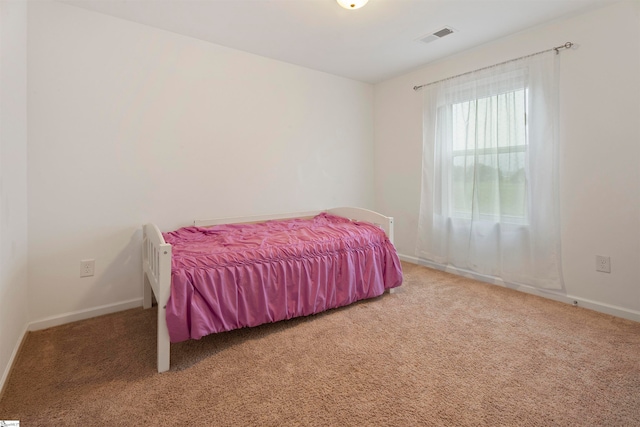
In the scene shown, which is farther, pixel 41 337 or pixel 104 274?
pixel 104 274

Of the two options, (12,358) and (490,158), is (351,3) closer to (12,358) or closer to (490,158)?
(490,158)

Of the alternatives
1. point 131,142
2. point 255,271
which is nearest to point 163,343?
point 255,271

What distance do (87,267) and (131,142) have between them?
94cm

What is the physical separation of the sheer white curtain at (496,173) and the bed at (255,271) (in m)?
0.86

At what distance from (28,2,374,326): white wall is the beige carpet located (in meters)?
0.47

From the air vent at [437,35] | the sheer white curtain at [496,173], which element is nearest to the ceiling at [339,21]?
the air vent at [437,35]

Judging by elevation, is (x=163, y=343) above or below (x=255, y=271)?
below

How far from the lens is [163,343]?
5.10 ft

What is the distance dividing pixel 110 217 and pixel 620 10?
3.77 metres

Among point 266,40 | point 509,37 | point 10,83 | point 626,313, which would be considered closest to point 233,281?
point 10,83

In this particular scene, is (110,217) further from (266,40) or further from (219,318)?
(266,40)

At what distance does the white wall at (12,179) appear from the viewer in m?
1.48

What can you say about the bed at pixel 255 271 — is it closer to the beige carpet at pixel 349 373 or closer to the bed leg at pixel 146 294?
the bed leg at pixel 146 294

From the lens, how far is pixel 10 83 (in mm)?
1614
